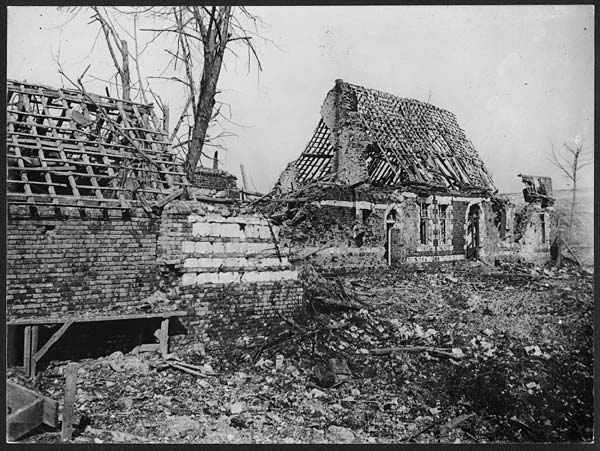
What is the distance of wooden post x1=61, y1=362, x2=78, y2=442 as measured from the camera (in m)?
5.38

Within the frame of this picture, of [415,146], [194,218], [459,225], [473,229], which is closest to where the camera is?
[194,218]

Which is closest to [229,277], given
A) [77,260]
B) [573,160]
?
[77,260]

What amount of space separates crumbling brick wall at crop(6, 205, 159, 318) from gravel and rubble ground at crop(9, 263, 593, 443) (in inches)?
34.5

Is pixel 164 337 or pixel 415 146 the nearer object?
pixel 164 337

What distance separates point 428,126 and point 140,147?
33.6 feet

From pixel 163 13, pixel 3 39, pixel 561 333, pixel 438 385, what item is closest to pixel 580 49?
pixel 561 333

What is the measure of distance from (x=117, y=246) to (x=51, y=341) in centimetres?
154

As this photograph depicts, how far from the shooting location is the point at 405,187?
530 inches

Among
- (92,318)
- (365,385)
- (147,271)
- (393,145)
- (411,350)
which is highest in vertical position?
(393,145)

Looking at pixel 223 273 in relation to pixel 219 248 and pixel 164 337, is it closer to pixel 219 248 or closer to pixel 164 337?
pixel 219 248

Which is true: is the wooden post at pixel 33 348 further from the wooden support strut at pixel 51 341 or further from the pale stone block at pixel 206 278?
the pale stone block at pixel 206 278

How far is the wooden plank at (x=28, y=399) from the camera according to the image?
17.8 ft

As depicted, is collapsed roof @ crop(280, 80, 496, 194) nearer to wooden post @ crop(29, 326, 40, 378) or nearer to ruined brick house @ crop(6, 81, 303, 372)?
ruined brick house @ crop(6, 81, 303, 372)

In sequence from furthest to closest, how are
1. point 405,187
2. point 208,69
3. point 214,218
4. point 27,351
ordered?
point 405,187 → point 208,69 → point 214,218 → point 27,351
